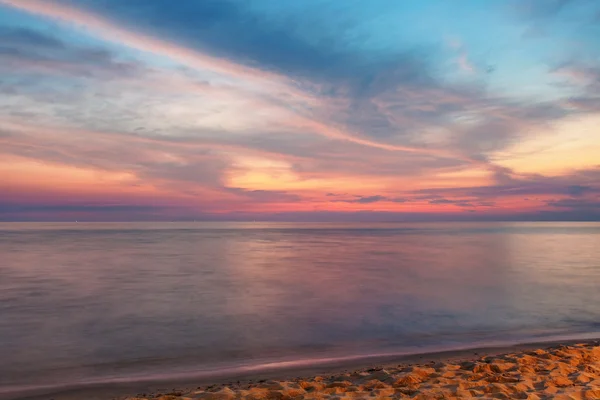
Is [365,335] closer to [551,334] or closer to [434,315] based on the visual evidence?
[434,315]

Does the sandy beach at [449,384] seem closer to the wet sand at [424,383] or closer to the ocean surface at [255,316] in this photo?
the wet sand at [424,383]

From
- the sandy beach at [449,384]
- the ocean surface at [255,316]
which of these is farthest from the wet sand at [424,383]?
the ocean surface at [255,316]

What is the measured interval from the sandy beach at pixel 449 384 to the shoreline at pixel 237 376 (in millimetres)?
1000

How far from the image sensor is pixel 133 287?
3036cm

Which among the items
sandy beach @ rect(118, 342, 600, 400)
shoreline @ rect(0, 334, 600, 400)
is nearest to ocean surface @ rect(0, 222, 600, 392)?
shoreline @ rect(0, 334, 600, 400)

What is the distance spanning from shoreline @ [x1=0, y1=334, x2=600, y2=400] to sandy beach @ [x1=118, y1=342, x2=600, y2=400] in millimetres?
1000

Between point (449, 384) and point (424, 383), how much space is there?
20.2 inches

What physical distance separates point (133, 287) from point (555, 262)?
140 feet

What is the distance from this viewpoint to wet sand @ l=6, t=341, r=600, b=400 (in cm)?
880

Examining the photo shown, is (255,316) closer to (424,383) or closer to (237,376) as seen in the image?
(237,376)

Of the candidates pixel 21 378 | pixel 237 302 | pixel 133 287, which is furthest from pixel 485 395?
pixel 133 287

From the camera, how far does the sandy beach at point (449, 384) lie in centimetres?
871

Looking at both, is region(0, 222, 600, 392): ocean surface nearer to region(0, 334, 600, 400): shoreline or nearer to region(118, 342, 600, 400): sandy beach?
region(0, 334, 600, 400): shoreline

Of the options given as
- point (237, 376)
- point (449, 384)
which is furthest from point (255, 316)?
point (449, 384)
